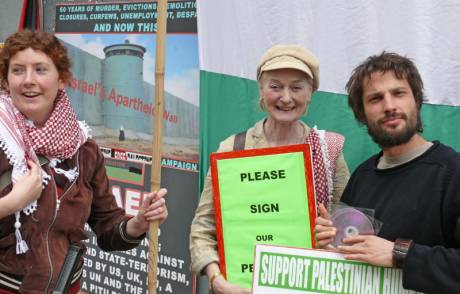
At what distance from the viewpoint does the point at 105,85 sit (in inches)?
169

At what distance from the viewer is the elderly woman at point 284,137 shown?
2.40m

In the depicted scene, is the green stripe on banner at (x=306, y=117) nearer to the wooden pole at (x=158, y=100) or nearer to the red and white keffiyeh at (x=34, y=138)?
the wooden pole at (x=158, y=100)

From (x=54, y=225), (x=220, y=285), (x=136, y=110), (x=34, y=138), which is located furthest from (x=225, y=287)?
(x=136, y=110)

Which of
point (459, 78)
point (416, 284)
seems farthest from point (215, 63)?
point (416, 284)

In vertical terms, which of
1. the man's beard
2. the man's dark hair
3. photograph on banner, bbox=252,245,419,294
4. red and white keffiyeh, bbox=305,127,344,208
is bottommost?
photograph on banner, bbox=252,245,419,294

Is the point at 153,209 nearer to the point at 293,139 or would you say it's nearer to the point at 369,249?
the point at 293,139

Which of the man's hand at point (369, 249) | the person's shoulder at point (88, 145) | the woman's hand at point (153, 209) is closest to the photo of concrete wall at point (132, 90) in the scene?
the person's shoulder at point (88, 145)

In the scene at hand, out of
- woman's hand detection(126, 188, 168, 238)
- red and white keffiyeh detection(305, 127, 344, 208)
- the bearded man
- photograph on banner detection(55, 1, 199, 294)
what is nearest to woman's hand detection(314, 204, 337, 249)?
the bearded man

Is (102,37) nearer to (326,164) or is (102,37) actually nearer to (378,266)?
(326,164)

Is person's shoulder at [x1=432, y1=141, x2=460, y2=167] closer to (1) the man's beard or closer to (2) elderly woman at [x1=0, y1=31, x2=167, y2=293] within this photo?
(1) the man's beard

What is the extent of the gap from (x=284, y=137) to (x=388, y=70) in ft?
1.93

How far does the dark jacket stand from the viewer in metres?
2.24

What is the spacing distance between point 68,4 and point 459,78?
300 cm

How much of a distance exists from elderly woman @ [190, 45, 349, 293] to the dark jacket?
1.10ft
